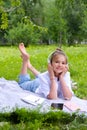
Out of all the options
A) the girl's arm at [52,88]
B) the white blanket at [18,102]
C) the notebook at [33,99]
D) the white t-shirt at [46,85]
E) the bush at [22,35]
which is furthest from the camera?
the bush at [22,35]

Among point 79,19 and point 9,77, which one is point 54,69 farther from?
point 79,19

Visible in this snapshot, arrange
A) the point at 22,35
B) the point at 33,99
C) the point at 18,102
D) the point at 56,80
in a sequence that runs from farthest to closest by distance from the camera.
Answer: the point at 22,35, the point at 56,80, the point at 33,99, the point at 18,102

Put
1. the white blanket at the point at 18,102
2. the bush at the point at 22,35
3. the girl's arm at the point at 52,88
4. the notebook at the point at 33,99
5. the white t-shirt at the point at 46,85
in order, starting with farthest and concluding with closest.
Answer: the bush at the point at 22,35, the white t-shirt at the point at 46,85, the girl's arm at the point at 52,88, the notebook at the point at 33,99, the white blanket at the point at 18,102

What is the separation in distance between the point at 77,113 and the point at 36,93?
171cm

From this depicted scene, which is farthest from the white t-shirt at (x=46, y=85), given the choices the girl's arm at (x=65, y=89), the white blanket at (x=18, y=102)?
the white blanket at (x=18, y=102)

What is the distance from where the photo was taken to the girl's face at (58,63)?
6.25m

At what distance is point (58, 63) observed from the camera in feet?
20.6

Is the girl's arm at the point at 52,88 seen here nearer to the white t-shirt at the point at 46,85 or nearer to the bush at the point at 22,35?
the white t-shirt at the point at 46,85

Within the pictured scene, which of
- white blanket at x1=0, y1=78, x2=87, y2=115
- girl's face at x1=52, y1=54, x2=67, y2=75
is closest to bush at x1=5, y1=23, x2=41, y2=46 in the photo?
girl's face at x1=52, y1=54, x2=67, y2=75

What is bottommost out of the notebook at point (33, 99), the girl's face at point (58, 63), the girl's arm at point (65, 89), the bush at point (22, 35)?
the bush at point (22, 35)

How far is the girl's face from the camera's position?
625 cm

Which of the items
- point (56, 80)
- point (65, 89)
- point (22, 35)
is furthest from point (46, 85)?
point (22, 35)

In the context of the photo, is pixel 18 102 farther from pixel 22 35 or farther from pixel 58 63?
pixel 22 35

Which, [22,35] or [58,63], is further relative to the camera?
[22,35]
